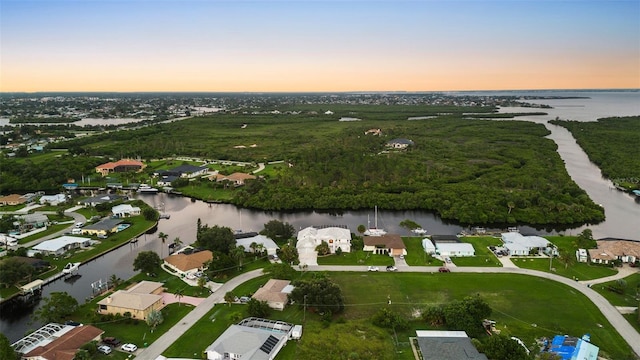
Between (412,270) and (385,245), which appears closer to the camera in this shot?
(412,270)

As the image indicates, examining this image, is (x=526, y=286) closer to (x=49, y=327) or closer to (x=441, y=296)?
(x=441, y=296)

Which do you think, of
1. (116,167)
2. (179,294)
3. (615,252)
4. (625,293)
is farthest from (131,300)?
(116,167)

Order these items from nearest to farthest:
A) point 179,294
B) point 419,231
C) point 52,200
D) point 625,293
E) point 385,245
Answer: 1. point 179,294
2. point 625,293
3. point 385,245
4. point 419,231
5. point 52,200

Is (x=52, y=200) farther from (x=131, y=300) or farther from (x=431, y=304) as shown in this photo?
(x=431, y=304)

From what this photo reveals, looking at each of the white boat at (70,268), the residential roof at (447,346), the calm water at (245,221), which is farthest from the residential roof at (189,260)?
the residential roof at (447,346)

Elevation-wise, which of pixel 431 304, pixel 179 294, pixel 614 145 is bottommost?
pixel 431 304

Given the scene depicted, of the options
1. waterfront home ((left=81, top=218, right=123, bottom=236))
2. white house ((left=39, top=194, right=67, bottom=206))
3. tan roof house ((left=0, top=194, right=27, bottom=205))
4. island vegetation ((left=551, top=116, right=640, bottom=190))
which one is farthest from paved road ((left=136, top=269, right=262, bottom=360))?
island vegetation ((left=551, top=116, right=640, bottom=190))
